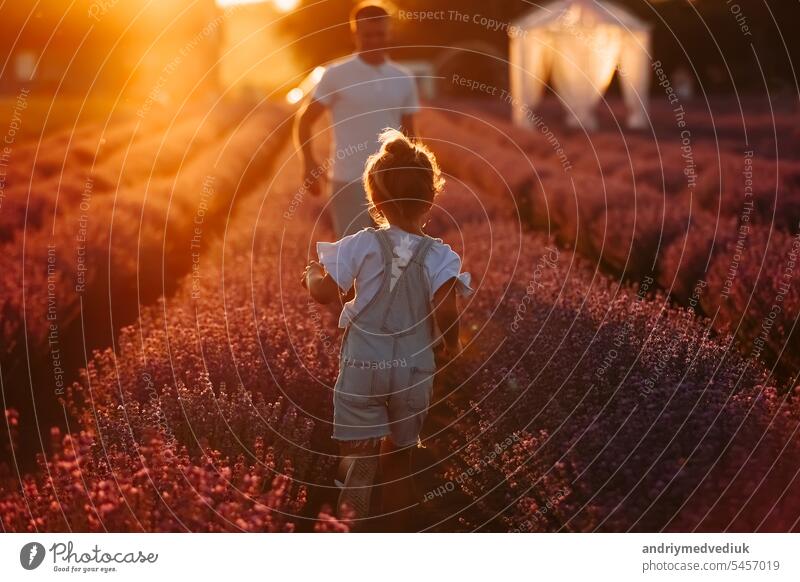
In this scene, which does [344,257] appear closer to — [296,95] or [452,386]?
[452,386]

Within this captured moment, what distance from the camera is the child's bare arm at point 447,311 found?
4133 mm

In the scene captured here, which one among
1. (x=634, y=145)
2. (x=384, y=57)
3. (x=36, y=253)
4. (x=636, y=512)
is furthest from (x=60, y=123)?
(x=636, y=512)

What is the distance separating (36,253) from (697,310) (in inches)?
186

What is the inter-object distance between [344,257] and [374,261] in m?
0.12

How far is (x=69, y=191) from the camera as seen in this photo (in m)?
11.1

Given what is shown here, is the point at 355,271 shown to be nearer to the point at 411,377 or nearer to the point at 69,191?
→ the point at 411,377

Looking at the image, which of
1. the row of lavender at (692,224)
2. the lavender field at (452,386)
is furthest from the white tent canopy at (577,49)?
the lavender field at (452,386)

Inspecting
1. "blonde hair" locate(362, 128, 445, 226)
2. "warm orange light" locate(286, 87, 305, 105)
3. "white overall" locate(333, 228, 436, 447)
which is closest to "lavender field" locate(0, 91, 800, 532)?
"white overall" locate(333, 228, 436, 447)

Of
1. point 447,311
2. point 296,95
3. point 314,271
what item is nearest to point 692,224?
point 296,95

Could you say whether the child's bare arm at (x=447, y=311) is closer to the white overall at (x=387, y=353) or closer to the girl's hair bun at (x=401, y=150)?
the white overall at (x=387, y=353)

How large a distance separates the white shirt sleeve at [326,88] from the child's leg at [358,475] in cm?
225

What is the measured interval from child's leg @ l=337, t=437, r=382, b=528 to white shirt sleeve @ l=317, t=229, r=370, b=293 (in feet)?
2.13

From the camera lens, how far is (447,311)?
4.16m

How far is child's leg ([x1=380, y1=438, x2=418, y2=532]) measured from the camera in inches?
175
